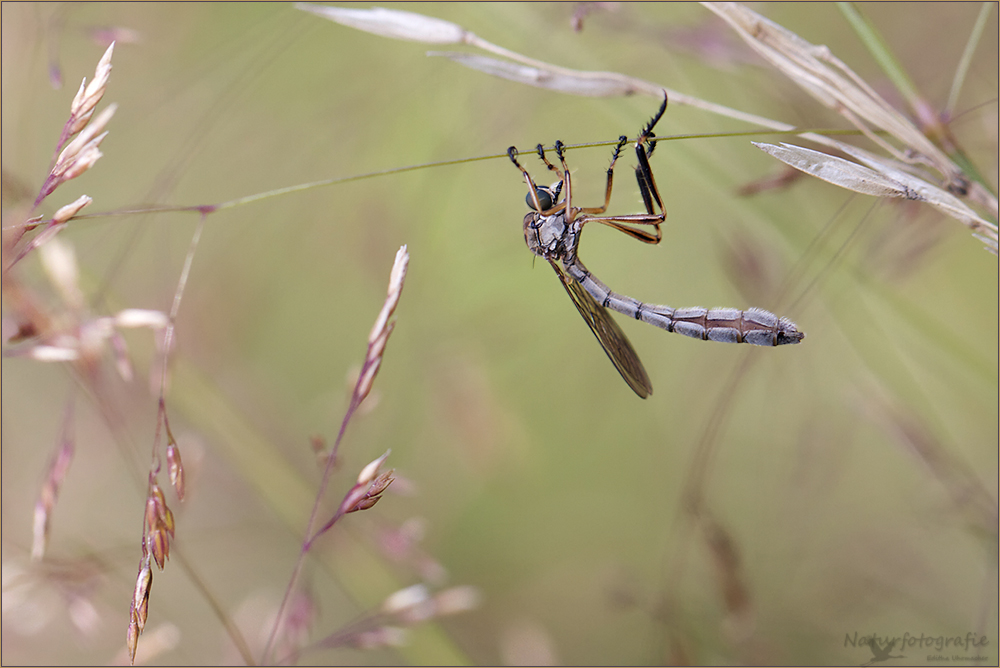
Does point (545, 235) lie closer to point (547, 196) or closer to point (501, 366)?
point (547, 196)

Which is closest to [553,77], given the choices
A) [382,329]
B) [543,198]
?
[382,329]

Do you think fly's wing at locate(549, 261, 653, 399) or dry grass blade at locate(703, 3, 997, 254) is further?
fly's wing at locate(549, 261, 653, 399)

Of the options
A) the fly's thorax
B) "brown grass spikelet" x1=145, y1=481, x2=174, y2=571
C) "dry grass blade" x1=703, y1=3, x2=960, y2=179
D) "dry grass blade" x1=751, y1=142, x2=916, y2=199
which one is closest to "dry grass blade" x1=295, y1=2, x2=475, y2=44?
"dry grass blade" x1=703, y1=3, x2=960, y2=179

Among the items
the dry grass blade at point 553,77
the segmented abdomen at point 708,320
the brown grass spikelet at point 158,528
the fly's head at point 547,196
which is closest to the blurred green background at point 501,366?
the segmented abdomen at point 708,320

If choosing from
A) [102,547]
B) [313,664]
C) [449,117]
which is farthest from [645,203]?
[102,547]

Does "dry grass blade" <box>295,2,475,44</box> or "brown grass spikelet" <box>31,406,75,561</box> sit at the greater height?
"dry grass blade" <box>295,2,475,44</box>

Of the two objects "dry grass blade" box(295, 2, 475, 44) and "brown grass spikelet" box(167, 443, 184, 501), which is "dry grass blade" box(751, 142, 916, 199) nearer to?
"dry grass blade" box(295, 2, 475, 44)

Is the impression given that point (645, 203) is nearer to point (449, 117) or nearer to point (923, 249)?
point (923, 249)
